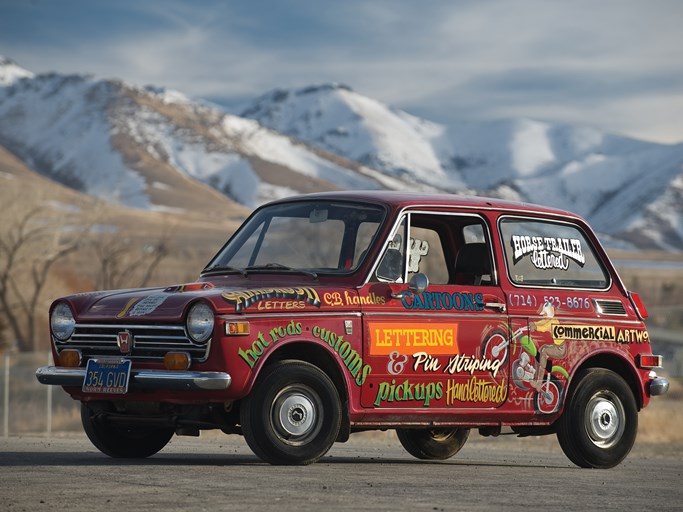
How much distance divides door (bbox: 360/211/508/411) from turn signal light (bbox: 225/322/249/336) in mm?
1002

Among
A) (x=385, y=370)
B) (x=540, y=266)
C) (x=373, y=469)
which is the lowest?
(x=373, y=469)

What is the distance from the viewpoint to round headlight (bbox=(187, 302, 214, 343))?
32.3 ft

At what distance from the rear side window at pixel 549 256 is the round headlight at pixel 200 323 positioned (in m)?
2.83

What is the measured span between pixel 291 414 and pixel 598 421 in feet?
10.0

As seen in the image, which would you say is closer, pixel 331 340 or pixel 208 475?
pixel 208 475

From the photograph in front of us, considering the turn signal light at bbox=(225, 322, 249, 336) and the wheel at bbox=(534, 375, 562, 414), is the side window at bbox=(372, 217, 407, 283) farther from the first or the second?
the wheel at bbox=(534, 375, 562, 414)

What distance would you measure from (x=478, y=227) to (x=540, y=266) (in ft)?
2.01

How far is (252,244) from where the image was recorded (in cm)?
1156

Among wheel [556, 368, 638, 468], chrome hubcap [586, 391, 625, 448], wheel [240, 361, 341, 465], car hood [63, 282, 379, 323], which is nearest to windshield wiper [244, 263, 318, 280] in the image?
car hood [63, 282, 379, 323]

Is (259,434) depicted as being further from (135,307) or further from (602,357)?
(602,357)

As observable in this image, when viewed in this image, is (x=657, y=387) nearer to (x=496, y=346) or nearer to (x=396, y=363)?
(x=496, y=346)

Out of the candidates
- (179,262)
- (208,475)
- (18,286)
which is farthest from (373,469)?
(179,262)

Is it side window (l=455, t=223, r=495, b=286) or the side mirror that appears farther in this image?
side window (l=455, t=223, r=495, b=286)

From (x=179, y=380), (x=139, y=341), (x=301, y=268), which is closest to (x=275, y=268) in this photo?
(x=301, y=268)
